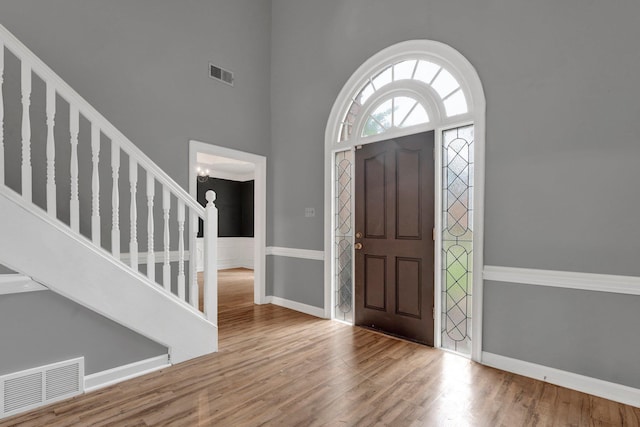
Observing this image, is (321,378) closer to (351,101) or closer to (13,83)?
(351,101)

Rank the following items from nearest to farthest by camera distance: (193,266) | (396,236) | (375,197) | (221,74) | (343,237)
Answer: (193,266), (396,236), (375,197), (343,237), (221,74)

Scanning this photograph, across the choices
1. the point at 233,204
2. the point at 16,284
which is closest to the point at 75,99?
the point at 16,284

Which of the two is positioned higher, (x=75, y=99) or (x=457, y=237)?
(x=75, y=99)

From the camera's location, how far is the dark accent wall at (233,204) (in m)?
8.47

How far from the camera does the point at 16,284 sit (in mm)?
1922

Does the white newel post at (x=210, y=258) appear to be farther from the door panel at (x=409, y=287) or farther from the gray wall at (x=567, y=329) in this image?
the gray wall at (x=567, y=329)

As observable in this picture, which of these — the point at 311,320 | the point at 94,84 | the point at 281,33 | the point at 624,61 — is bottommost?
the point at 311,320

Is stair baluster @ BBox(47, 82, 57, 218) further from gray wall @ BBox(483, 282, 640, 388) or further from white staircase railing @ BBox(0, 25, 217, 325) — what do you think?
gray wall @ BBox(483, 282, 640, 388)

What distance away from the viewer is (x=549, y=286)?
8.05 feet

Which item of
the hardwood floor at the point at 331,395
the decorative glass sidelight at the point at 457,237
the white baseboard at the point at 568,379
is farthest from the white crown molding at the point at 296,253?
the white baseboard at the point at 568,379

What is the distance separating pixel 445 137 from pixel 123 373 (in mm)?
3438

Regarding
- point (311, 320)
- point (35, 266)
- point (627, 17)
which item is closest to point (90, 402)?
point (35, 266)

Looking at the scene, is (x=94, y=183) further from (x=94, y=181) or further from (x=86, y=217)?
(x=86, y=217)

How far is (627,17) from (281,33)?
12.5 ft
